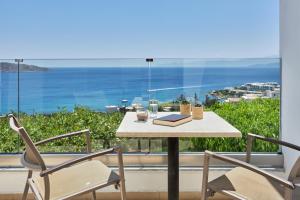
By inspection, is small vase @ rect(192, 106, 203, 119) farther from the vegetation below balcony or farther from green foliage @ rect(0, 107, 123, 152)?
green foliage @ rect(0, 107, 123, 152)

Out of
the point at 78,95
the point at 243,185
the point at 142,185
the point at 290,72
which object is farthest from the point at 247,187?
the point at 78,95

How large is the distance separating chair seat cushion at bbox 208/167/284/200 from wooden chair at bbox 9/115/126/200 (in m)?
0.59

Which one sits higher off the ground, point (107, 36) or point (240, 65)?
point (107, 36)

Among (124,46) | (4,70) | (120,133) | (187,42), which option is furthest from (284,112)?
(124,46)

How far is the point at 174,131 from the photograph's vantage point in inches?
71.4

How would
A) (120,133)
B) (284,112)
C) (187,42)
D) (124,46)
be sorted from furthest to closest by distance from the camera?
(124,46) < (187,42) < (284,112) < (120,133)

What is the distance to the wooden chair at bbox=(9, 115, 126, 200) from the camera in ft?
5.35

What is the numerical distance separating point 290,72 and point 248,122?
592mm

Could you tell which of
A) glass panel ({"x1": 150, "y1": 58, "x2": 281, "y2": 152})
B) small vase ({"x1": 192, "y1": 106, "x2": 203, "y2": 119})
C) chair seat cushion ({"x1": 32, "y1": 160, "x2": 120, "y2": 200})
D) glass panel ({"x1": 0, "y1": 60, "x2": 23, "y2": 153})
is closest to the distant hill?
glass panel ({"x1": 0, "y1": 60, "x2": 23, "y2": 153})

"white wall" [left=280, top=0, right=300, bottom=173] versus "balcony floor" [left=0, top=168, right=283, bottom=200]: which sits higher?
"white wall" [left=280, top=0, right=300, bottom=173]

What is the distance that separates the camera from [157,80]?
9.64 feet

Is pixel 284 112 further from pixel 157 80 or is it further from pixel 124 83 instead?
pixel 124 83

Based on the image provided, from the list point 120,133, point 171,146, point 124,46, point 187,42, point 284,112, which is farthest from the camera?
point 124,46

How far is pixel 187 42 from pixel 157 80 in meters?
4.35
